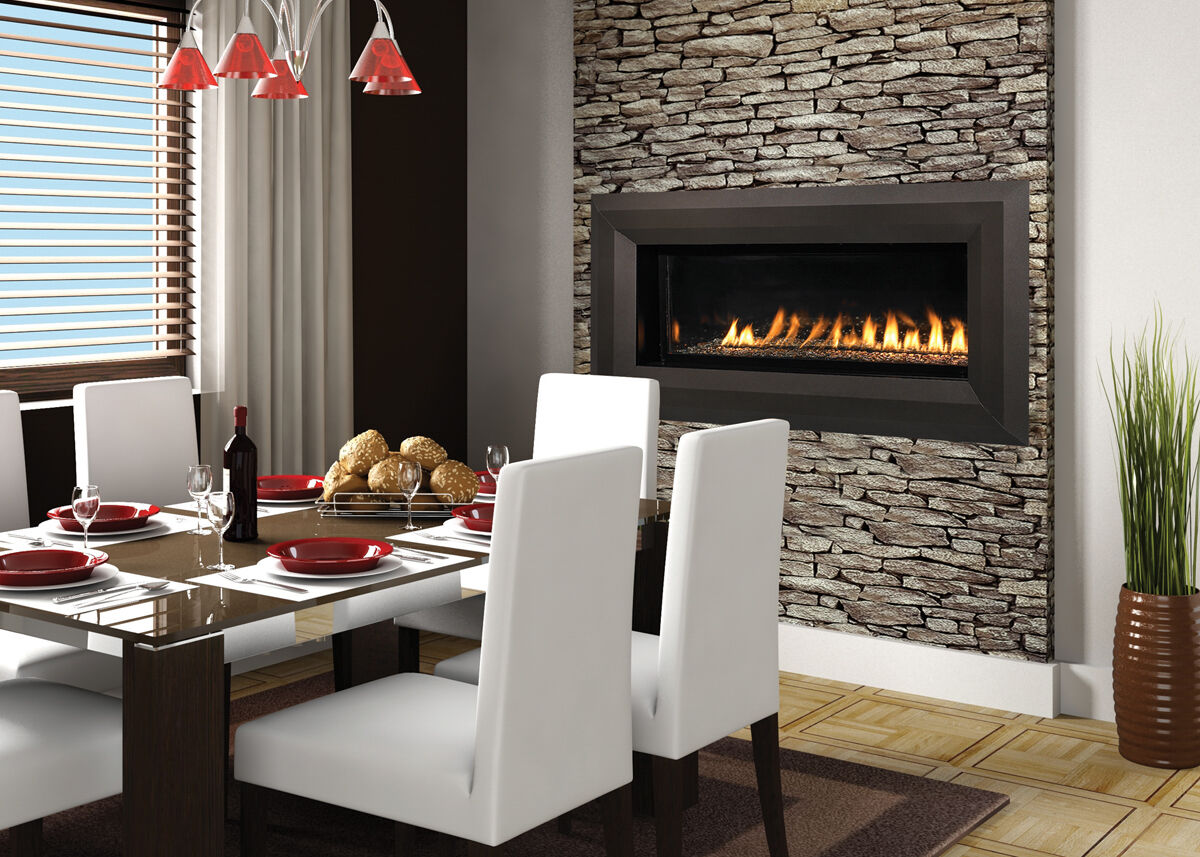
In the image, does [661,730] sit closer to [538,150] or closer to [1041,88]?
[1041,88]

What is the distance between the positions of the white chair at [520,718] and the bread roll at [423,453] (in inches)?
31.8

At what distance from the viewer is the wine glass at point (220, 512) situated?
260 cm

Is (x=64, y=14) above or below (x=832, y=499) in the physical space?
above

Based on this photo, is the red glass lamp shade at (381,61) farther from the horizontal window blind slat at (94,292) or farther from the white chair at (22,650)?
the horizontal window blind slat at (94,292)

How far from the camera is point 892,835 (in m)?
3.14

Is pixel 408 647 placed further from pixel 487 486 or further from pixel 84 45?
pixel 84 45

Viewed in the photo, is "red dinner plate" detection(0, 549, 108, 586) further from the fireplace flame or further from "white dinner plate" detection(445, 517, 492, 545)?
the fireplace flame

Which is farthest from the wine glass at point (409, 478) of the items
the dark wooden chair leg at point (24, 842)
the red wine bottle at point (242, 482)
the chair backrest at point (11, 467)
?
the chair backrest at point (11, 467)

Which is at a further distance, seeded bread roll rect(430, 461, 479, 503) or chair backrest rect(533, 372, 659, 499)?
chair backrest rect(533, 372, 659, 499)

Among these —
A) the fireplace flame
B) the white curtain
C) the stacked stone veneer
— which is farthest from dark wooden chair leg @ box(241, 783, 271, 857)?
the fireplace flame

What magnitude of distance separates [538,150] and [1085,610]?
254cm

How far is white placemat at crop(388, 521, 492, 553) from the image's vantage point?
9.18 ft

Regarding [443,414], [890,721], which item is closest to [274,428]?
[443,414]

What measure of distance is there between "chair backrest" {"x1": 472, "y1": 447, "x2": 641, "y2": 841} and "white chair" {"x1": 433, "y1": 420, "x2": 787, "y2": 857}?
0.59 ft
